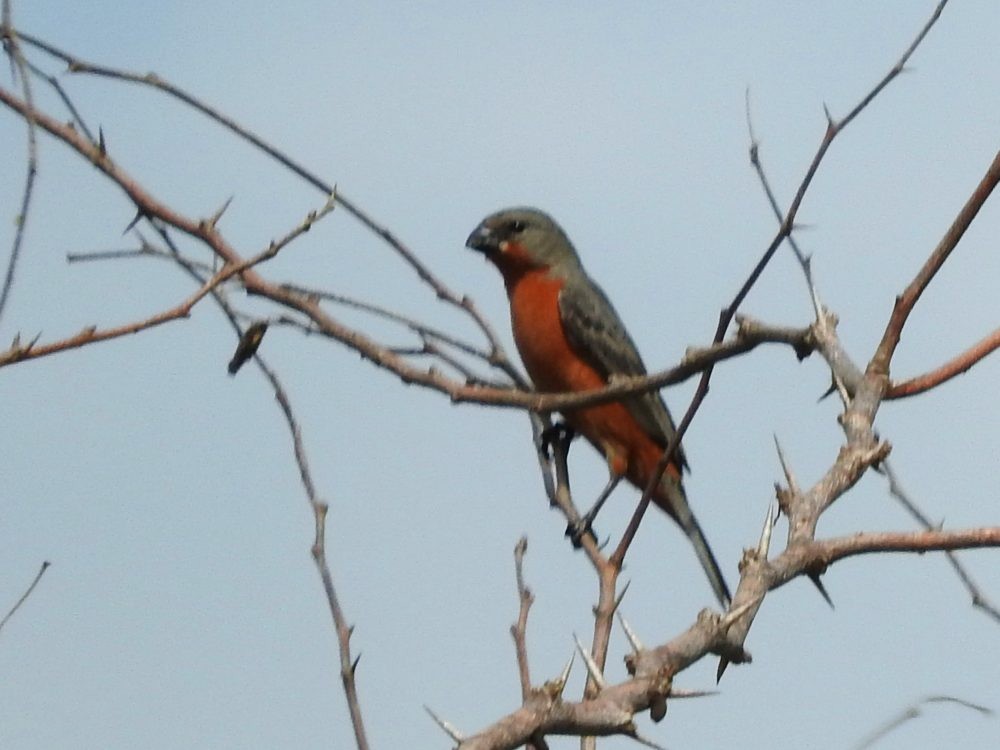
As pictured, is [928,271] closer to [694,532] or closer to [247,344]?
[247,344]

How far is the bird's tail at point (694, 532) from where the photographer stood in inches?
317

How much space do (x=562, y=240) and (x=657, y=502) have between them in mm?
1805

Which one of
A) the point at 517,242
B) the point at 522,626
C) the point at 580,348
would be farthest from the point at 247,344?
the point at 517,242

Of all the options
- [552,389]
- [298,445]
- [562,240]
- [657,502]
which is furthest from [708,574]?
[298,445]

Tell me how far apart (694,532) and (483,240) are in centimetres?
203

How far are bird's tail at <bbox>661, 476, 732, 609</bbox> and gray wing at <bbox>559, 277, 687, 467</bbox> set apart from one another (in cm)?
19

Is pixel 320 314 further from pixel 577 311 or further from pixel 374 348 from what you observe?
pixel 577 311

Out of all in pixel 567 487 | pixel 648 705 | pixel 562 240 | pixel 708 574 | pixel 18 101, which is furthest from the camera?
pixel 562 240

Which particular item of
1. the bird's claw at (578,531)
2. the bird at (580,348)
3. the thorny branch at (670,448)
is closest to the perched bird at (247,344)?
the thorny branch at (670,448)

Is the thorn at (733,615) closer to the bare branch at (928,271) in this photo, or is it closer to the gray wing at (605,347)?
the bare branch at (928,271)

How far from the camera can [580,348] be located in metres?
8.31

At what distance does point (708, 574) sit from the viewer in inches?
317

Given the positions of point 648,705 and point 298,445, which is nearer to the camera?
point 648,705

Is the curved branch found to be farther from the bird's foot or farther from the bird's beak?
the bird's beak
